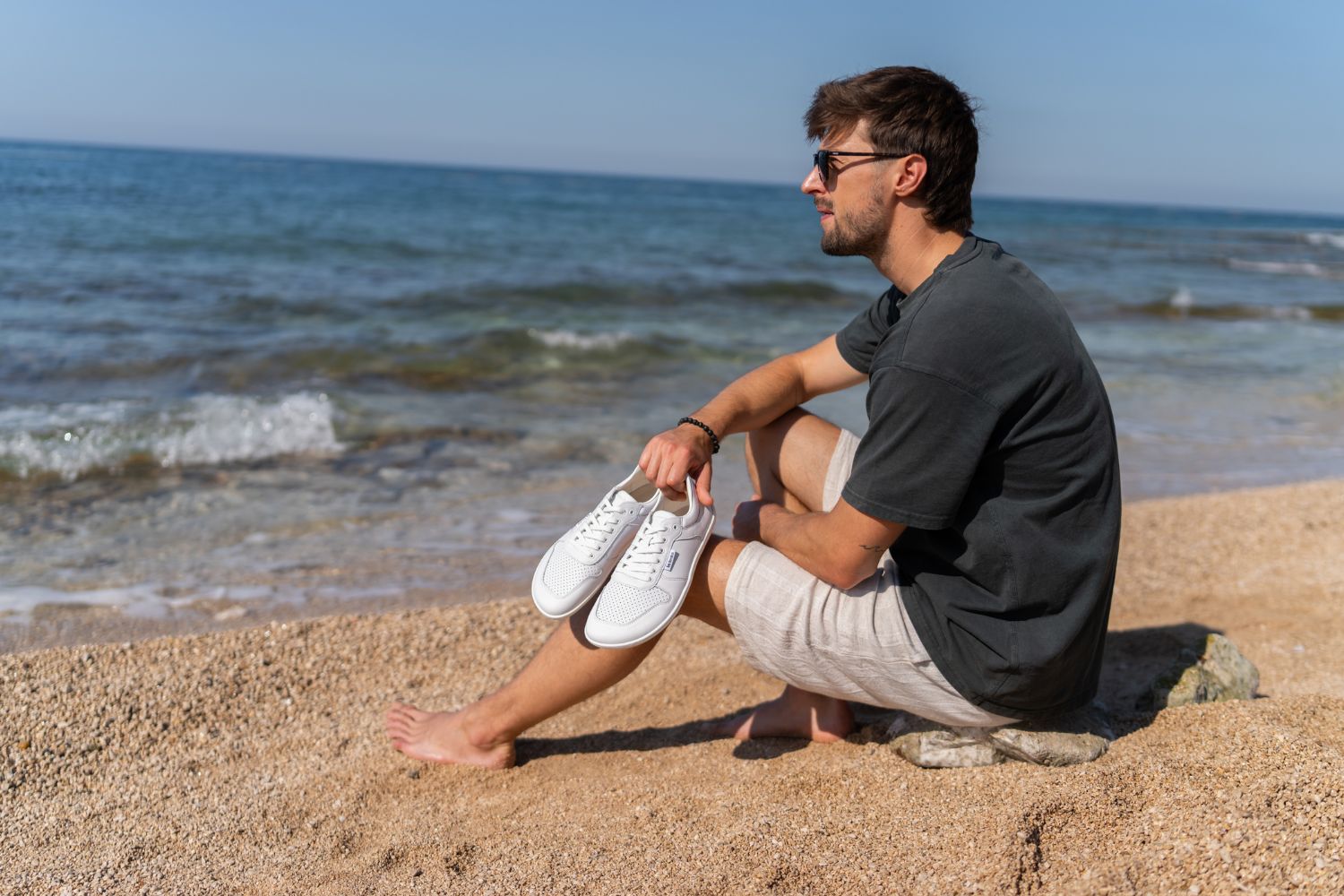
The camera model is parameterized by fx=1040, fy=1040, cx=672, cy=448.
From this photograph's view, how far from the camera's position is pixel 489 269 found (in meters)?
16.0

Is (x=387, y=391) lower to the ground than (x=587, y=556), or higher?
lower

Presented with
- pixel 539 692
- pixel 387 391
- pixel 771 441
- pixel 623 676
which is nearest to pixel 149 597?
pixel 539 692

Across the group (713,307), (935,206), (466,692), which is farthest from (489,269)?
(935,206)

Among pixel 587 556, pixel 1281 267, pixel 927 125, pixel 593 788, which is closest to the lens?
pixel 927 125

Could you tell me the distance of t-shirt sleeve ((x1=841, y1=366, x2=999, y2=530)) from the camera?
209 centimetres

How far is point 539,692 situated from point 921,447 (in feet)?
4.05

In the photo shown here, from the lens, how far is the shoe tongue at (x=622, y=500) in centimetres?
254

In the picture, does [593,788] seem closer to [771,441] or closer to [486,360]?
[771,441]

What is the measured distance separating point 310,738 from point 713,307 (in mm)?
11504

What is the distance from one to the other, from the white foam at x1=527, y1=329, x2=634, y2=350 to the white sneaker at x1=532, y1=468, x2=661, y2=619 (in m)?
7.87

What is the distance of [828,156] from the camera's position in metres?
2.49

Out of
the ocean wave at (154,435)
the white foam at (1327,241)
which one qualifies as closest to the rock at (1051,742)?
the ocean wave at (154,435)

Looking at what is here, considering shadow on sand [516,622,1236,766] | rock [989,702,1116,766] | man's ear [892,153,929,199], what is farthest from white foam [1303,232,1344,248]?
man's ear [892,153,929,199]

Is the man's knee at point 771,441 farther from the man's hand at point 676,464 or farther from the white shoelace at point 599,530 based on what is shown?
the white shoelace at point 599,530
